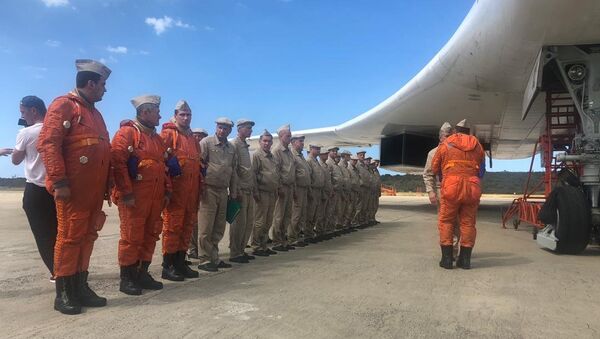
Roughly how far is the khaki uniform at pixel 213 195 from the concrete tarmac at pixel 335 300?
Answer: 0.40 meters

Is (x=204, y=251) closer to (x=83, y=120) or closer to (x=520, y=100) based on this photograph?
(x=83, y=120)

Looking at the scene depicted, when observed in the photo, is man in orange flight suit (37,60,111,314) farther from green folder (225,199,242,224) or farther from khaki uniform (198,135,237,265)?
green folder (225,199,242,224)

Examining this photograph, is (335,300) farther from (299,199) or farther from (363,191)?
(363,191)

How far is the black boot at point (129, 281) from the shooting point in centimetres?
386

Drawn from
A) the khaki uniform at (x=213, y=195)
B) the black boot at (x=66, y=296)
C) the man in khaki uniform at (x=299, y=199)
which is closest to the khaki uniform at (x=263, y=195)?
the man in khaki uniform at (x=299, y=199)

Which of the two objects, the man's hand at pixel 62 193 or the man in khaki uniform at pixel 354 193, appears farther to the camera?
the man in khaki uniform at pixel 354 193

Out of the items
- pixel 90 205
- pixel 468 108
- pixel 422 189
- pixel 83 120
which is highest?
pixel 468 108

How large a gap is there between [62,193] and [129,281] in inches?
42.5

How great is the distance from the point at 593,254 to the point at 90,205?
246 inches

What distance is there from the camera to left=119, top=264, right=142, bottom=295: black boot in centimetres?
386

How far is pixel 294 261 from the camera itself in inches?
220

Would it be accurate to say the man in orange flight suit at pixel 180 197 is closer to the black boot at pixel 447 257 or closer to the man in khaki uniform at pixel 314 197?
the black boot at pixel 447 257

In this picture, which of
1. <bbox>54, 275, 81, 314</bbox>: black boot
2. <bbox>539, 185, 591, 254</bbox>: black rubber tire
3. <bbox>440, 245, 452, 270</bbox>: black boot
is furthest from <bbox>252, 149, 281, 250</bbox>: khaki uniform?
<bbox>539, 185, 591, 254</bbox>: black rubber tire

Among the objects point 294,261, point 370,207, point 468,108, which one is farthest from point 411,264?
point 468,108
